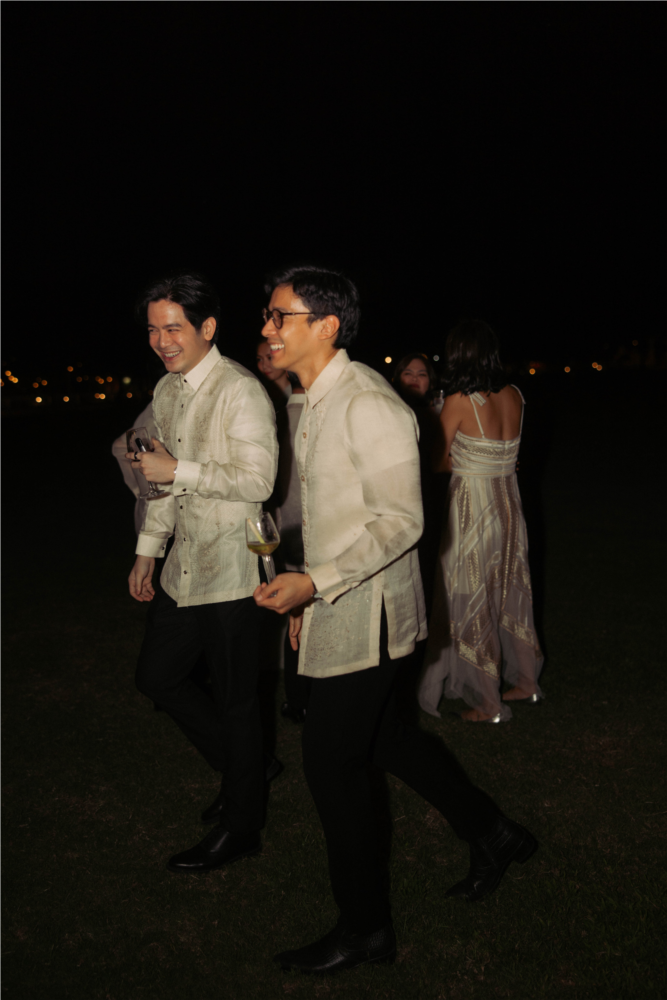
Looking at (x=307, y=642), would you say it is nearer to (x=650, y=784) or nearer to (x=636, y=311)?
(x=650, y=784)

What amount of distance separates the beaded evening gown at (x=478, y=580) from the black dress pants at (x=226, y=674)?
1.57 meters

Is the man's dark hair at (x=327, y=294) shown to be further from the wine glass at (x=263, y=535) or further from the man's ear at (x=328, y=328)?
the wine glass at (x=263, y=535)

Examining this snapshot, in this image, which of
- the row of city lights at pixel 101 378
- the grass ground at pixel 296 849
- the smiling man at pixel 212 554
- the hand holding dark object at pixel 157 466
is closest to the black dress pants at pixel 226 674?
the smiling man at pixel 212 554

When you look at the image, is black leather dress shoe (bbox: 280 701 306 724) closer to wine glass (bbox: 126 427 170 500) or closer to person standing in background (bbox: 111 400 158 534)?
person standing in background (bbox: 111 400 158 534)

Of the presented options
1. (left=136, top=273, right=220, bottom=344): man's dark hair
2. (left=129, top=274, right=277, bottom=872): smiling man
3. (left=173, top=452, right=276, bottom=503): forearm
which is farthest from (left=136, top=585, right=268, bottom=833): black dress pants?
(left=136, top=273, right=220, bottom=344): man's dark hair

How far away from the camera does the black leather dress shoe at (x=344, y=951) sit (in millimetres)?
2613

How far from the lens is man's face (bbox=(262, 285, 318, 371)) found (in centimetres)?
243

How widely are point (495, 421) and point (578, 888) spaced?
2312mm

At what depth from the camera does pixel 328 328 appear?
2.45 metres


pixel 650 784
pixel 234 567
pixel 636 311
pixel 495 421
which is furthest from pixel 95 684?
pixel 636 311

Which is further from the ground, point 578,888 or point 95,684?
point 578,888

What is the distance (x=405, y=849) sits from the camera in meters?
3.36

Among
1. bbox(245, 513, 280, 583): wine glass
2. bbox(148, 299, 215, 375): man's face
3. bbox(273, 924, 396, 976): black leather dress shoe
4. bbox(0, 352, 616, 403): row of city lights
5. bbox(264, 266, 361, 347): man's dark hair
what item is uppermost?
bbox(264, 266, 361, 347): man's dark hair

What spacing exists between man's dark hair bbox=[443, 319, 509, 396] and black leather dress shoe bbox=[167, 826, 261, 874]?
8.17ft
